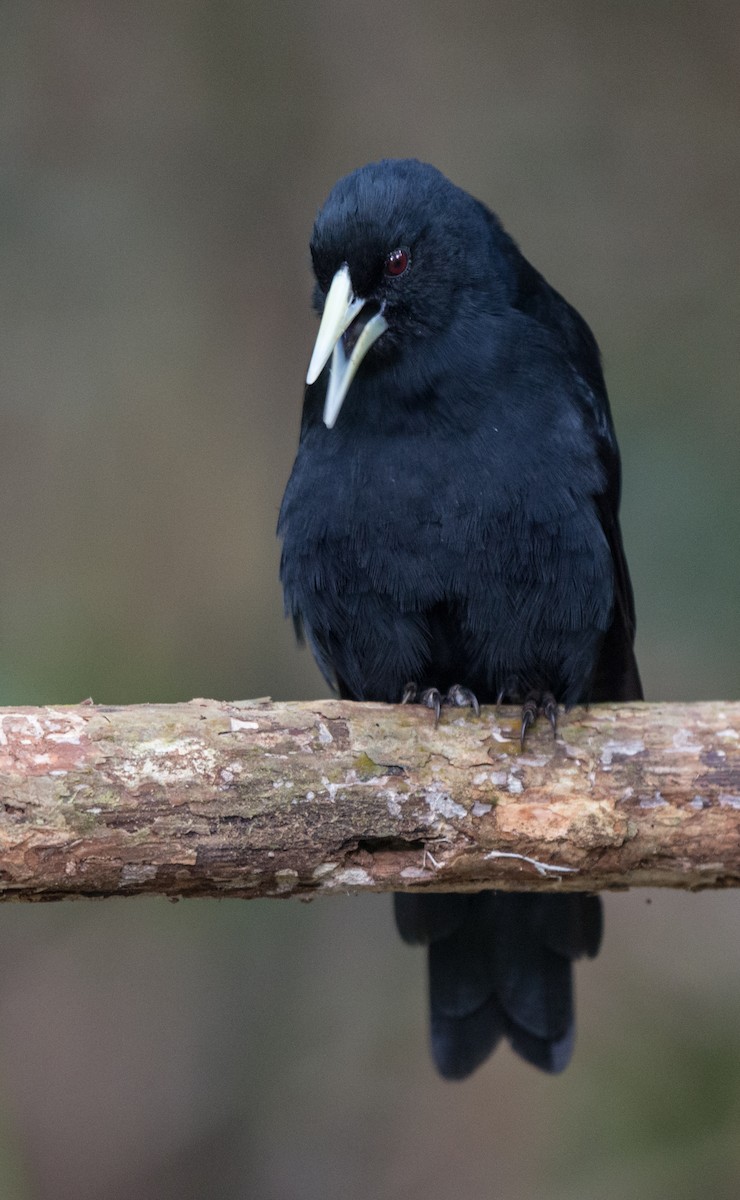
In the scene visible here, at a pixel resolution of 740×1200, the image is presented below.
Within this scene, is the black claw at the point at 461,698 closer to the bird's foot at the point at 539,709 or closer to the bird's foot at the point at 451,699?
the bird's foot at the point at 451,699

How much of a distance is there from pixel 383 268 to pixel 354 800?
1.38 m

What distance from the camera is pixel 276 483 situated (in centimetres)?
566

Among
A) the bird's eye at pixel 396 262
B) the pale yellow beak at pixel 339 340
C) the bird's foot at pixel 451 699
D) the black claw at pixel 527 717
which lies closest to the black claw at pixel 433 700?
the bird's foot at pixel 451 699

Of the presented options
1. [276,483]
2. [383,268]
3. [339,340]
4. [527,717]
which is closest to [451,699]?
[527,717]

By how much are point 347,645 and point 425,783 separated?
0.75 meters

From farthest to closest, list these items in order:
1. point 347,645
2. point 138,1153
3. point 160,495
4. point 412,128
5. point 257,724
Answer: point 412,128 → point 160,495 → point 138,1153 → point 347,645 → point 257,724

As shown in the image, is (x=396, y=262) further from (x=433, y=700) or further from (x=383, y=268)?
(x=433, y=700)

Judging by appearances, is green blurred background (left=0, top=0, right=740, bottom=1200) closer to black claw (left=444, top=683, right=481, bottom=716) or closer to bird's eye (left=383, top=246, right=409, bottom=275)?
black claw (left=444, top=683, right=481, bottom=716)

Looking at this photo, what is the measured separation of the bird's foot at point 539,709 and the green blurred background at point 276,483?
5.17 ft

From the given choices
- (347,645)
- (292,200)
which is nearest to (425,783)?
(347,645)

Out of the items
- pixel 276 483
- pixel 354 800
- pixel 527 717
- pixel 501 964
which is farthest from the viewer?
pixel 276 483

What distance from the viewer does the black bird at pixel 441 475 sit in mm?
3262

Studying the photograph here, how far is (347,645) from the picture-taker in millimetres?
3516

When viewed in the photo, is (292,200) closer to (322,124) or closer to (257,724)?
(322,124)
